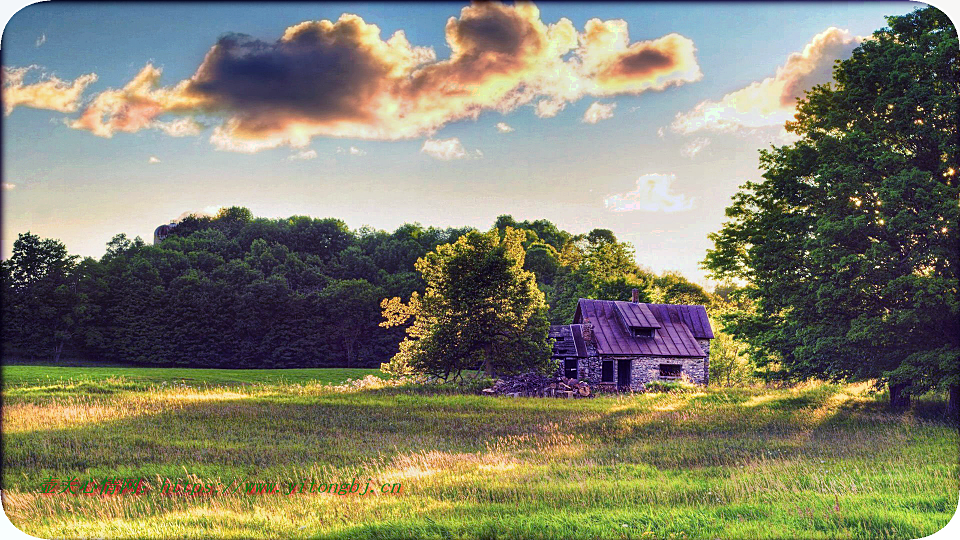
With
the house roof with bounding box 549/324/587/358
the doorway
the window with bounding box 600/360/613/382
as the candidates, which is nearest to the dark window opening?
the doorway

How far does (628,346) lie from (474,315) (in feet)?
38.6

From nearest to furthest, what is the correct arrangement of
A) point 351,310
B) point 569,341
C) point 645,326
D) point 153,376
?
point 153,376 < point 351,310 < point 569,341 < point 645,326

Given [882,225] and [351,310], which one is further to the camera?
[351,310]

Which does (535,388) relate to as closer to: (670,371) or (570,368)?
(570,368)

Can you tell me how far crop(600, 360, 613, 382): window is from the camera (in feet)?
118

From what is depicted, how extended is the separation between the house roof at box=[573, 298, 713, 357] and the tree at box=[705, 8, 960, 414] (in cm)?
1395

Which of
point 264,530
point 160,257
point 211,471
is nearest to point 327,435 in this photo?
point 211,471

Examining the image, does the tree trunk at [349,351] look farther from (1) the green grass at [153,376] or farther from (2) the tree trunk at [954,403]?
(2) the tree trunk at [954,403]

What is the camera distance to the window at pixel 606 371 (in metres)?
35.9

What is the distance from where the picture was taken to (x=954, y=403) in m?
16.9

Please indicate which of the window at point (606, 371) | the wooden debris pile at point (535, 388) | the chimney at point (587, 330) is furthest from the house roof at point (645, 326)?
the wooden debris pile at point (535, 388)

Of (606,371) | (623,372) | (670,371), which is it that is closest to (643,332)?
(670,371)

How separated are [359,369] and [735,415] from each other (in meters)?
18.0

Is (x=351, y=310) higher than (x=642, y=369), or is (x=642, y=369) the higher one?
(x=351, y=310)
